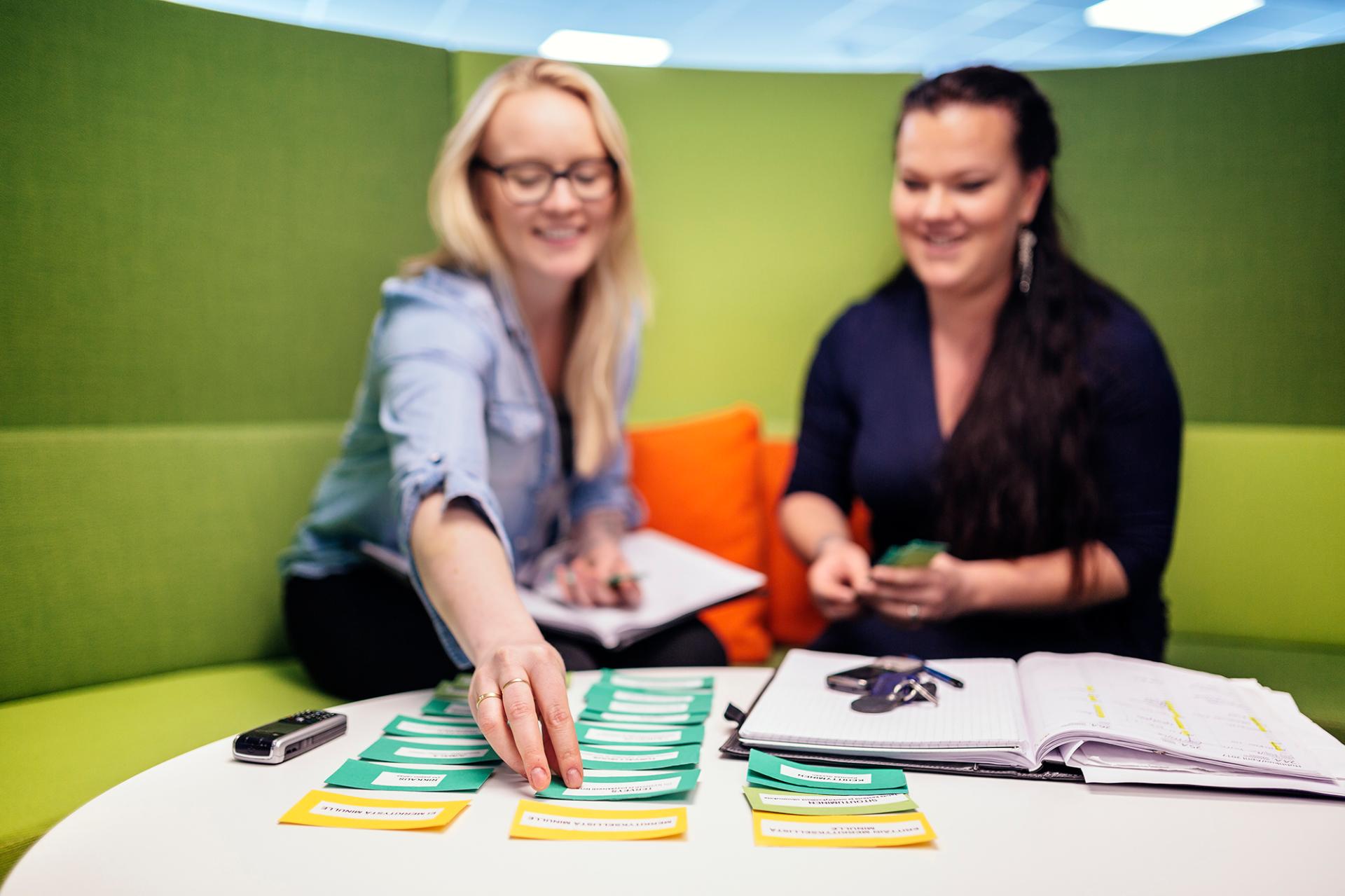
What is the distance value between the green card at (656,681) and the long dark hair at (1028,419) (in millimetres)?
567

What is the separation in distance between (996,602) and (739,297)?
3.39 ft

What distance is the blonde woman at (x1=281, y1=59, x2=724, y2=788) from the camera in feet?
4.65

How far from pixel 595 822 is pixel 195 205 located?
1450 millimetres

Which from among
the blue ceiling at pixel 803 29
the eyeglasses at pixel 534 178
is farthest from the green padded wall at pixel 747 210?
the eyeglasses at pixel 534 178

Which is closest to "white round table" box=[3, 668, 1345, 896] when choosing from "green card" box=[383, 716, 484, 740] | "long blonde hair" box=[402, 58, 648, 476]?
"green card" box=[383, 716, 484, 740]

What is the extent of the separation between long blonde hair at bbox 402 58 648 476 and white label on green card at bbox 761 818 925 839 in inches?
38.3

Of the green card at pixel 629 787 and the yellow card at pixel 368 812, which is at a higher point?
the yellow card at pixel 368 812

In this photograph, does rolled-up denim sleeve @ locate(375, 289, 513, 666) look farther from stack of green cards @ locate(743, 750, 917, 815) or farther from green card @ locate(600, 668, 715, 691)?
stack of green cards @ locate(743, 750, 917, 815)

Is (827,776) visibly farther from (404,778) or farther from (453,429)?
(453,429)

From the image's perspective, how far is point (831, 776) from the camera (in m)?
0.86

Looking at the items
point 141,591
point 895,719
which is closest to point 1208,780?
point 895,719

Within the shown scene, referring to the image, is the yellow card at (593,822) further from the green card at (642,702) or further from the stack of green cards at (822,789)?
the green card at (642,702)

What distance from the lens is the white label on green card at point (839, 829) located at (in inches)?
29.8

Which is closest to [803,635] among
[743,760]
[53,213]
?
[743,760]
